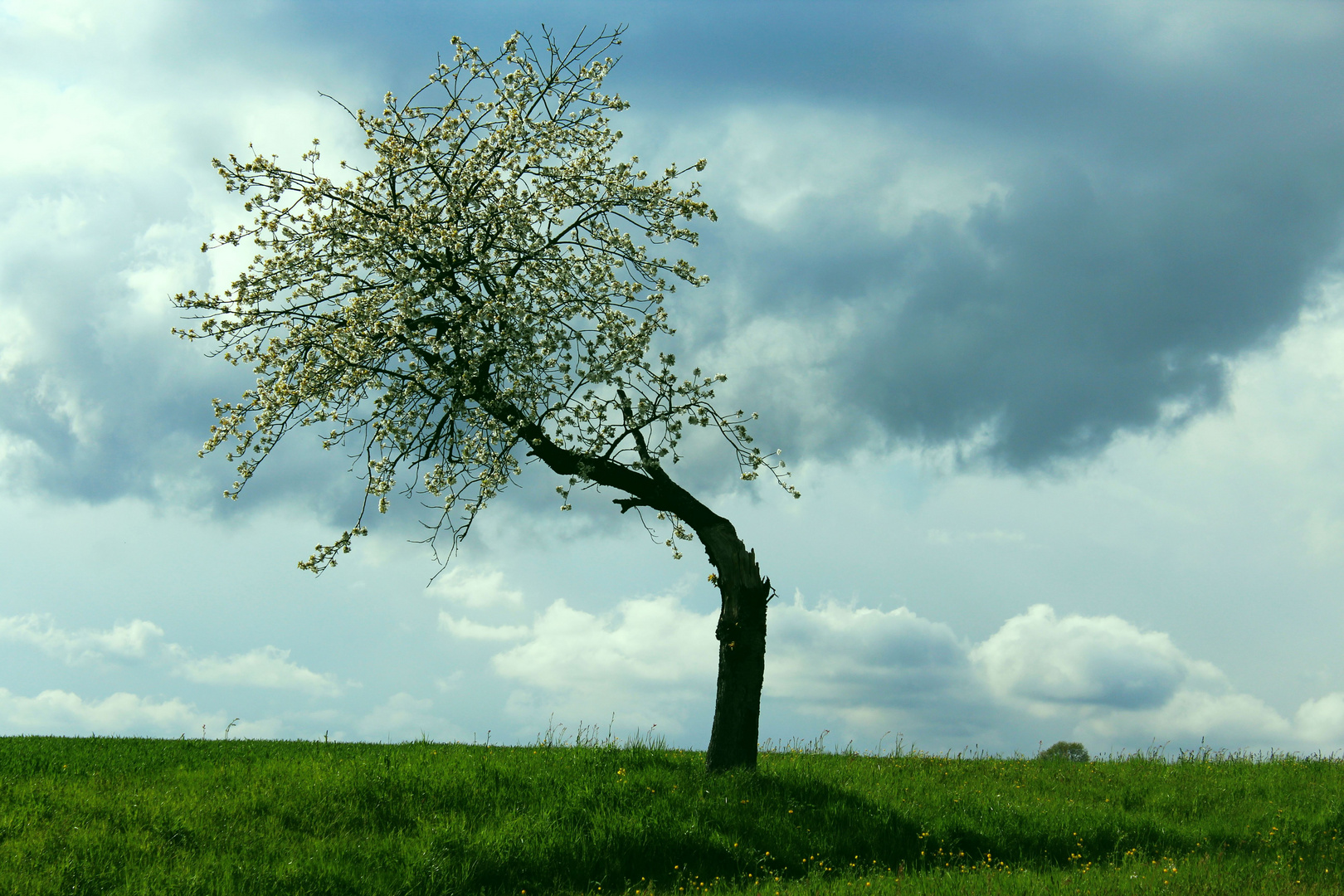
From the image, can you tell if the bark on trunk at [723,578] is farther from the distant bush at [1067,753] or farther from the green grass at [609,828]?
the distant bush at [1067,753]

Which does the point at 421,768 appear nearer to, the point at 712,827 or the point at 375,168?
the point at 712,827

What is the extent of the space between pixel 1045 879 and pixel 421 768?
9.95 meters

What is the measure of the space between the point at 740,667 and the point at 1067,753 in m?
15.2

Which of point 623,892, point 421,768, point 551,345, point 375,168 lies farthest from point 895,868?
point 375,168

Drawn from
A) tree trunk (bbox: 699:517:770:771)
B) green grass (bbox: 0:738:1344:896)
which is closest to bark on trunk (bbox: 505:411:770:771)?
tree trunk (bbox: 699:517:770:771)

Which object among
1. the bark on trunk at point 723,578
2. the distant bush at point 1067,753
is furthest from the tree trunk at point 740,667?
the distant bush at point 1067,753

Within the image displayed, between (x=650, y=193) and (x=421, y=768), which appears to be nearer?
(x=421, y=768)

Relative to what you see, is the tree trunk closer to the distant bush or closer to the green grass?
the green grass

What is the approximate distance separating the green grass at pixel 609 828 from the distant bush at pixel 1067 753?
421cm

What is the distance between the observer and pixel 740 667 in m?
16.7

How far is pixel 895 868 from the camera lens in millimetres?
13992

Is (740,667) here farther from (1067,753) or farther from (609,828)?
(1067,753)

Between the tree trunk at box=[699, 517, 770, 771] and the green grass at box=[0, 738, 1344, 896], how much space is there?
537 mm

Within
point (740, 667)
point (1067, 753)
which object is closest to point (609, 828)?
point (740, 667)
